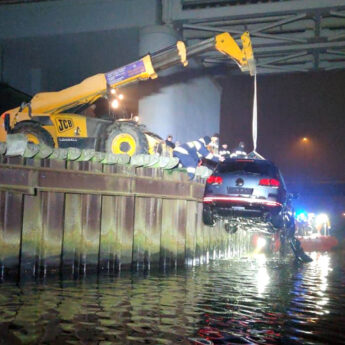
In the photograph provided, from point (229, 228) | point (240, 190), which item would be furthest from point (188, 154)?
point (240, 190)

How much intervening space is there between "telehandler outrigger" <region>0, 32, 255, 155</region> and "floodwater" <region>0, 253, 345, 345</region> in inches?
163

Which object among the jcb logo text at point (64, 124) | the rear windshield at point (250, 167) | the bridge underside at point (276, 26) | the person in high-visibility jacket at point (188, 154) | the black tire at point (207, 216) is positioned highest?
the bridge underside at point (276, 26)

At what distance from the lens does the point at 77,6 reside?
58.4ft

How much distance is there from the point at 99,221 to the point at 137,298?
262 cm

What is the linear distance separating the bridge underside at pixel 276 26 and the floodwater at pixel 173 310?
34.8 ft

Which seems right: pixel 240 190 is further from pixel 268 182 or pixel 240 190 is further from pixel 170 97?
pixel 170 97

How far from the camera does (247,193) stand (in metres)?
9.40

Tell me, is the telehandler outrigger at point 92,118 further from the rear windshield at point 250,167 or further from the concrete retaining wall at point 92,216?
the rear windshield at point 250,167

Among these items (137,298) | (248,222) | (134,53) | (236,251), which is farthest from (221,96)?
(137,298)

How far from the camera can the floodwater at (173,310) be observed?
4773 mm

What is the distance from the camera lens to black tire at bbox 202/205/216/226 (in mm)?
9922

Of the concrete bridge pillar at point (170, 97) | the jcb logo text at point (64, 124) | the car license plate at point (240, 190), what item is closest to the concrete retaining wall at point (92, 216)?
the car license plate at point (240, 190)

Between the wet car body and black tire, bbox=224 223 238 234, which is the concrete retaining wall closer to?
the wet car body

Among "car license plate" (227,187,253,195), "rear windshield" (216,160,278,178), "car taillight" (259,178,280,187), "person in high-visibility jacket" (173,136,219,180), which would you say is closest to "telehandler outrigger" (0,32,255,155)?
"person in high-visibility jacket" (173,136,219,180)
